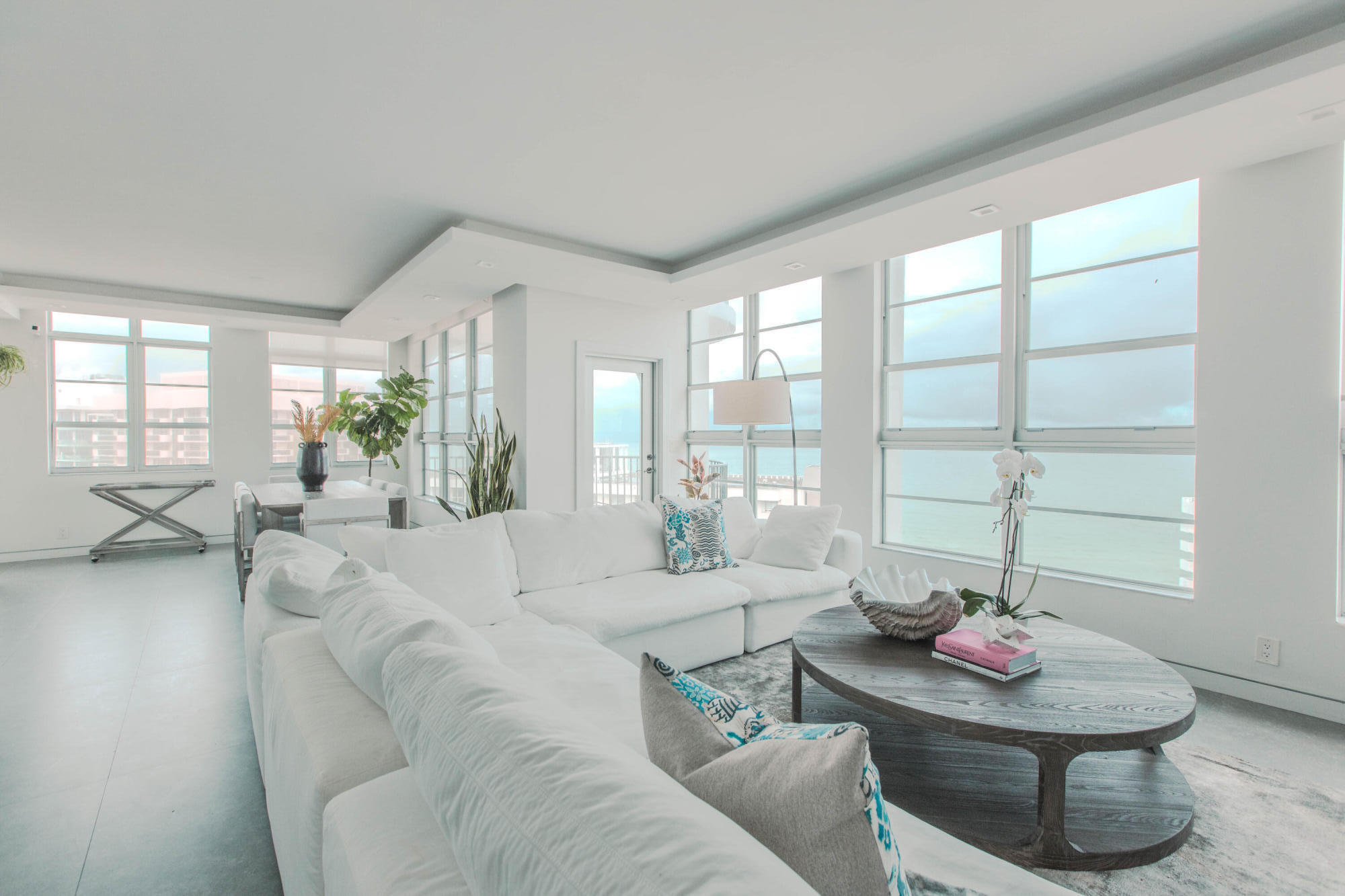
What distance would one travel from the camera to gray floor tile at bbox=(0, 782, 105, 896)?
63.7 inches

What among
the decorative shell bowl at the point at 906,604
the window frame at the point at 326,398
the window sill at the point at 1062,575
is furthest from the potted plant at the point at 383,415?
the decorative shell bowl at the point at 906,604

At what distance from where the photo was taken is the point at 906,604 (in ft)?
7.55

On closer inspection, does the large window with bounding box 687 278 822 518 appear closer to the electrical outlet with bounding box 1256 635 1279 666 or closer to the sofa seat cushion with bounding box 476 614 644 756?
the electrical outlet with bounding box 1256 635 1279 666

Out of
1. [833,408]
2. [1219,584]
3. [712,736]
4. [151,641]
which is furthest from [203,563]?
[1219,584]

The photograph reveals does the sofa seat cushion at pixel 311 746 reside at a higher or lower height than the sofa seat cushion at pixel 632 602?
higher

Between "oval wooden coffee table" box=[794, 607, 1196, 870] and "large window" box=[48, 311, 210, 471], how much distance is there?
755 cm

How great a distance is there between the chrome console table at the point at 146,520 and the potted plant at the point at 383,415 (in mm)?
1897

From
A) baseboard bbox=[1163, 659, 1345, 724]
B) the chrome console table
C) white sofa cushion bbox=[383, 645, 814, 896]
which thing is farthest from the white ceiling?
the chrome console table

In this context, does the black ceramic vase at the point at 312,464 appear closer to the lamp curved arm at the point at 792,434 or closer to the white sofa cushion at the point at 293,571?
the white sofa cushion at the point at 293,571

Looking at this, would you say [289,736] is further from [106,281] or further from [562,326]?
[106,281]

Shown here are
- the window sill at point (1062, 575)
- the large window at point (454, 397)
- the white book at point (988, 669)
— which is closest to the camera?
the white book at point (988, 669)

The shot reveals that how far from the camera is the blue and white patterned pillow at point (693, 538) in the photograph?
343 cm

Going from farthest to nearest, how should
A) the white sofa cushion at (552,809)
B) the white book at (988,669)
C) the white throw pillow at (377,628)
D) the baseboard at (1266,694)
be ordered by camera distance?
the baseboard at (1266,694) → the white book at (988,669) → the white throw pillow at (377,628) → the white sofa cushion at (552,809)

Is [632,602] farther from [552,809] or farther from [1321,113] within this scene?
[1321,113]
